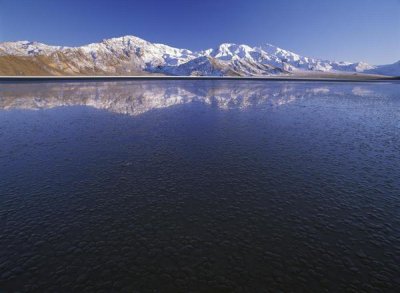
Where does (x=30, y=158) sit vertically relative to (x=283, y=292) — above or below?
above

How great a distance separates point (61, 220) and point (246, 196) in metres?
23.1

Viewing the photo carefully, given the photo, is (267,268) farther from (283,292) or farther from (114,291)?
(114,291)

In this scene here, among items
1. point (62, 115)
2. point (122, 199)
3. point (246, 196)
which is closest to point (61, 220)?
point (122, 199)

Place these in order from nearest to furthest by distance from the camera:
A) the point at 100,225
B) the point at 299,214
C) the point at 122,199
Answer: the point at 100,225
the point at 299,214
the point at 122,199

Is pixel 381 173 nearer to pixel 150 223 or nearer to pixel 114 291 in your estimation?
pixel 150 223

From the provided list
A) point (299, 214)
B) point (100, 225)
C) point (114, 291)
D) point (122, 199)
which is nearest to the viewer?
point (114, 291)

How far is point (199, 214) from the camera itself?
105ft

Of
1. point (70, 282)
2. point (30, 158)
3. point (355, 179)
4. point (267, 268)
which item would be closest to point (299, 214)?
point (267, 268)

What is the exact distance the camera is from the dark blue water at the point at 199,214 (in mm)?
23516

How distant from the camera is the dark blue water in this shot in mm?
23516

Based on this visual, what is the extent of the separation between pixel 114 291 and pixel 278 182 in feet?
89.2

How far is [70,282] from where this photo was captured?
74.2 feet

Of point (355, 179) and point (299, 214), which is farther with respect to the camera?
point (355, 179)

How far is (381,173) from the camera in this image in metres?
43.5
